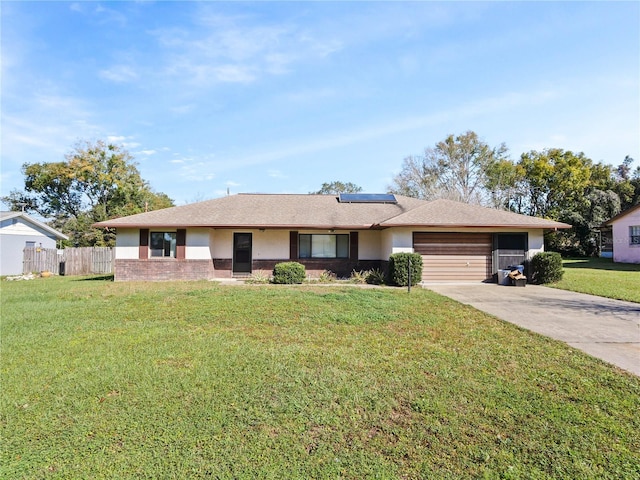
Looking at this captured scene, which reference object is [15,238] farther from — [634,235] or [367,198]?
[634,235]

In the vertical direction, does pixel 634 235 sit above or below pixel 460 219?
below

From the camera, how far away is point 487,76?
11.0 m

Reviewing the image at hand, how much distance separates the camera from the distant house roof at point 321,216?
1305 centimetres

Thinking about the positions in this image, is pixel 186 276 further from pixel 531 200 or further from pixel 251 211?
pixel 531 200

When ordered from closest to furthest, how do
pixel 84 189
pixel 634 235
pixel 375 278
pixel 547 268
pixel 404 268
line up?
pixel 404 268 → pixel 547 268 → pixel 375 278 → pixel 634 235 → pixel 84 189

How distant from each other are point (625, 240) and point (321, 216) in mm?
20695

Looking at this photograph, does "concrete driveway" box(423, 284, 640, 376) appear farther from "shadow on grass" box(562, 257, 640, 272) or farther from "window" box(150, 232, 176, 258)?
"window" box(150, 232, 176, 258)

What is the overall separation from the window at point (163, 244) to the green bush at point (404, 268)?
9320 mm

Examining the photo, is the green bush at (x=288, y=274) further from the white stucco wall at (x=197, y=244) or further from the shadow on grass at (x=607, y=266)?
the shadow on grass at (x=607, y=266)

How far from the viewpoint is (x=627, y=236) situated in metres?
21.6

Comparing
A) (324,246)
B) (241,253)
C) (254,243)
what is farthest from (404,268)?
(241,253)

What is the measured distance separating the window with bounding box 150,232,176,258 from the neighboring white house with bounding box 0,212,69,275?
11.3 m

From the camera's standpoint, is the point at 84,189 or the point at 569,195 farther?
the point at 84,189

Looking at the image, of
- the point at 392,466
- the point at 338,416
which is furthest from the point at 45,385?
Answer: the point at 392,466
